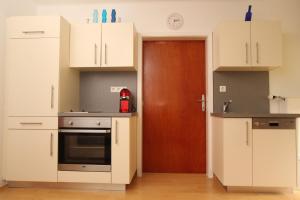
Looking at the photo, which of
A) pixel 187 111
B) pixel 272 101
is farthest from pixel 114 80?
pixel 272 101

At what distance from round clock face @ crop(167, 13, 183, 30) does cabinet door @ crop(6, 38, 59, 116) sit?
1.49 metres

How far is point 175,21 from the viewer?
3.24 meters

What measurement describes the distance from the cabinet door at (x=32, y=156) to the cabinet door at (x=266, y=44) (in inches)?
98.2

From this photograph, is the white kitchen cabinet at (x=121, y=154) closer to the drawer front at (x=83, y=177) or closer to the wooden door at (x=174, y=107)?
the drawer front at (x=83, y=177)

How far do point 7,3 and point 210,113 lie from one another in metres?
2.82

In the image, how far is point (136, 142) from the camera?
3.19m

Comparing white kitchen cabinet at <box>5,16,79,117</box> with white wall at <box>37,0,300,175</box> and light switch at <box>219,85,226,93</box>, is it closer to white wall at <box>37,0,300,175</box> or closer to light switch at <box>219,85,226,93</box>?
white wall at <box>37,0,300,175</box>

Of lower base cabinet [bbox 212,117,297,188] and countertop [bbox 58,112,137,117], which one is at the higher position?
countertop [bbox 58,112,137,117]

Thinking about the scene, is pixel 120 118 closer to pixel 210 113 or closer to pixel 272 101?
pixel 210 113

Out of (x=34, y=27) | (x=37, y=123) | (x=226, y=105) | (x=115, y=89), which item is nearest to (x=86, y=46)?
(x=34, y=27)

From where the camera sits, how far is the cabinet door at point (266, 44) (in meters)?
2.79

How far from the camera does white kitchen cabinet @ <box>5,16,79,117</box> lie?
2.63m


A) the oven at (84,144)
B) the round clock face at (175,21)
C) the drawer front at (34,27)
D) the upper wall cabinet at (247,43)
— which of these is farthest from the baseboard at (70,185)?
the round clock face at (175,21)

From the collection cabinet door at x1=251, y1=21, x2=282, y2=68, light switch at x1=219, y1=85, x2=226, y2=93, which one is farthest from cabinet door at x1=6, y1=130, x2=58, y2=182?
cabinet door at x1=251, y1=21, x2=282, y2=68
